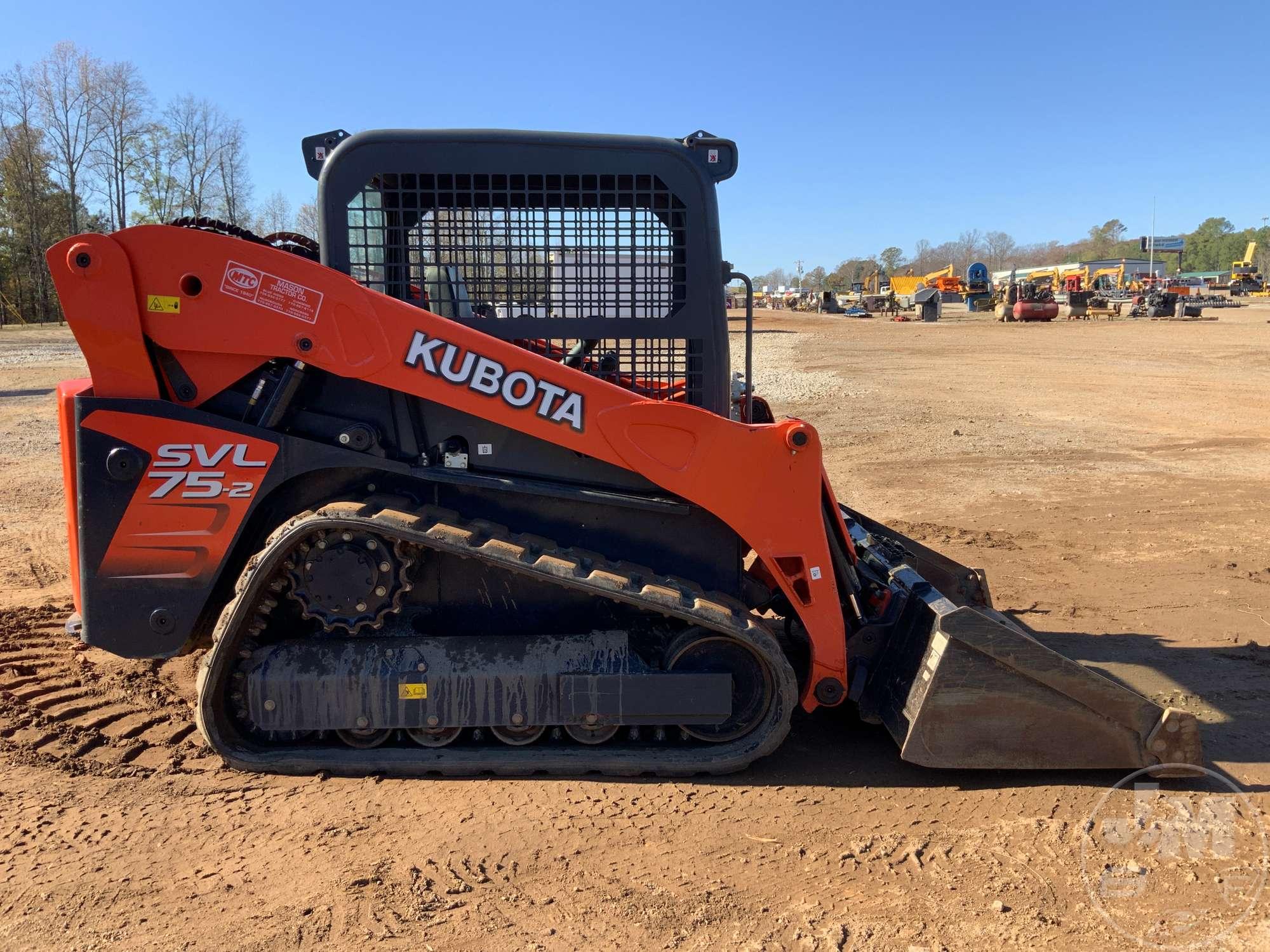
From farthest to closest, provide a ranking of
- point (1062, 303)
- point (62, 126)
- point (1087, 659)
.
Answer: point (1062, 303) < point (62, 126) < point (1087, 659)

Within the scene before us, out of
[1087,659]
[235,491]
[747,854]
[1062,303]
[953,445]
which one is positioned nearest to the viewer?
[747,854]

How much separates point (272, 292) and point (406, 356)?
593 mm

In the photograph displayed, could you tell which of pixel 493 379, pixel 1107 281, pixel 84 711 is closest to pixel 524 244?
pixel 493 379

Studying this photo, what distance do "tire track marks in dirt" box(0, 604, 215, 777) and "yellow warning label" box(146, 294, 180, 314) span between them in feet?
6.33

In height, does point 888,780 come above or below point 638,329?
below

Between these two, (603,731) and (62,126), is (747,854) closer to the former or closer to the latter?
(603,731)

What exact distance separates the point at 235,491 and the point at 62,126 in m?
53.5

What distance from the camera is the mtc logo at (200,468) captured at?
3.73m

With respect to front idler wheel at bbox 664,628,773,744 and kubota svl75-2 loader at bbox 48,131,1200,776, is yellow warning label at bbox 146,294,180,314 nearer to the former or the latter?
kubota svl75-2 loader at bbox 48,131,1200,776

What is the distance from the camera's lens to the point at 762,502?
3.89m

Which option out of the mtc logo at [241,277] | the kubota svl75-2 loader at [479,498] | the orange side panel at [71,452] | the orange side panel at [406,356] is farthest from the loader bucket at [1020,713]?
the orange side panel at [71,452]

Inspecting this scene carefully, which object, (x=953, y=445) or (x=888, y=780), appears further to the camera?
(x=953, y=445)

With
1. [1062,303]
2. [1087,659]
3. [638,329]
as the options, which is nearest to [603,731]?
[638,329]

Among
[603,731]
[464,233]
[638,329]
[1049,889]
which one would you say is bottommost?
[1049,889]
